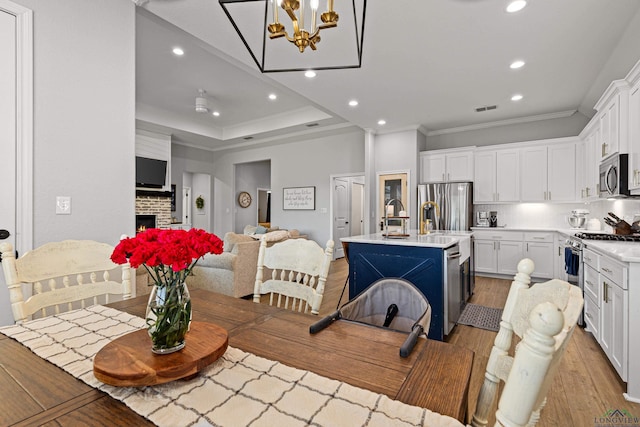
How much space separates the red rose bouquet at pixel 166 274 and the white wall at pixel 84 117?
1676mm

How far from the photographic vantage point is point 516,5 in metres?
2.46

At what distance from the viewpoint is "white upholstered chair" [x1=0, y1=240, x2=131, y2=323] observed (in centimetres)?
129

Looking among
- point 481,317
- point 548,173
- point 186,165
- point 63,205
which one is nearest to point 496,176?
point 548,173

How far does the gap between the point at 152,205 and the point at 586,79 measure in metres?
7.89

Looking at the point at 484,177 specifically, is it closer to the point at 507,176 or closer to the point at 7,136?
the point at 507,176

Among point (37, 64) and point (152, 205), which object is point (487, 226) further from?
point (152, 205)

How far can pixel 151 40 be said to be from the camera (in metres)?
3.71

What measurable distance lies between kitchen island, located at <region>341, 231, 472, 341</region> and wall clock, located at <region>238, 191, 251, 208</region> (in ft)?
21.5

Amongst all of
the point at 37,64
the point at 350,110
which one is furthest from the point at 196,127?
the point at 37,64

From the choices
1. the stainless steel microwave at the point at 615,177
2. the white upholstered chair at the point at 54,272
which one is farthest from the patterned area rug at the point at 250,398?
the stainless steel microwave at the point at 615,177

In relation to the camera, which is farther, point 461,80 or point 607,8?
point 461,80

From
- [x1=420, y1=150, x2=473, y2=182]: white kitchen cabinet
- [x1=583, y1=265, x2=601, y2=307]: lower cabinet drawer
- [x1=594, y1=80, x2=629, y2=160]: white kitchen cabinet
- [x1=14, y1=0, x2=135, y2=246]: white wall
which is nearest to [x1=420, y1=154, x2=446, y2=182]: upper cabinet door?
[x1=420, y1=150, x2=473, y2=182]: white kitchen cabinet

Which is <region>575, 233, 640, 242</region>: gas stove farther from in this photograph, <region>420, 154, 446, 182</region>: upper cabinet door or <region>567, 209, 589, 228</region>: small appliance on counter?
<region>420, 154, 446, 182</region>: upper cabinet door

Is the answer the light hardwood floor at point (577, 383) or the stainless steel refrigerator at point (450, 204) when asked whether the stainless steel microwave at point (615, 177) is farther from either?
the stainless steel refrigerator at point (450, 204)
